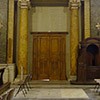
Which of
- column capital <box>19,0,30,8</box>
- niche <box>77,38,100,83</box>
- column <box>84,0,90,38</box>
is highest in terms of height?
column capital <box>19,0,30,8</box>

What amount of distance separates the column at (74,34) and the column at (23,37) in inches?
79.9

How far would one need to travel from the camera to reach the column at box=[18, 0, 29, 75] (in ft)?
35.4

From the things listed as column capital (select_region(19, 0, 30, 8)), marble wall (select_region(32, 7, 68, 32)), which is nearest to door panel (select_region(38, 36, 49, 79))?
marble wall (select_region(32, 7, 68, 32))

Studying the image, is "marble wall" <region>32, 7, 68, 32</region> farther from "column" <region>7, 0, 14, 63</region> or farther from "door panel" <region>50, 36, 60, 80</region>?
"column" <region>7, 0, 14, 63</region>

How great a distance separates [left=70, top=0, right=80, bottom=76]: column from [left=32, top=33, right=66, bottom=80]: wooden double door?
110cm

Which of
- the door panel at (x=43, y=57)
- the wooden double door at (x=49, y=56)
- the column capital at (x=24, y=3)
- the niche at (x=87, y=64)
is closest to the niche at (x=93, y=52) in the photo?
the niche at (x=87, y=64)

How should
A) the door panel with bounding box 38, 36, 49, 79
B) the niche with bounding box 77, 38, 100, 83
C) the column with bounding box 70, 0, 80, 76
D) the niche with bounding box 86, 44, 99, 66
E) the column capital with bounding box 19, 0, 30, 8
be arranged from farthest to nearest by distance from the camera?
the door panel with bounding box 38, 36, 49, 79 → the column capital with bounding box 19, 0, 30, 8 → the column with bounding box 70, 0, 80, 76 → the niche with bounding box 86, 44, 99, 66 → the niche with bounding box 77, 38, 100, 83

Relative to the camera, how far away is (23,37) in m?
10.8

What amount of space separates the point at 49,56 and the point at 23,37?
5.89 ft

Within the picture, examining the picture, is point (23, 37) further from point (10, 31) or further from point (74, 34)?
point (74, 34)

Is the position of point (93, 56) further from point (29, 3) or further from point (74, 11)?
point (29, 3)

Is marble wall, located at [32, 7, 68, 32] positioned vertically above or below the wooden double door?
above

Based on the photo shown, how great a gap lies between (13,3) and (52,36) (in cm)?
248

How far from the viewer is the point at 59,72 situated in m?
11.9
